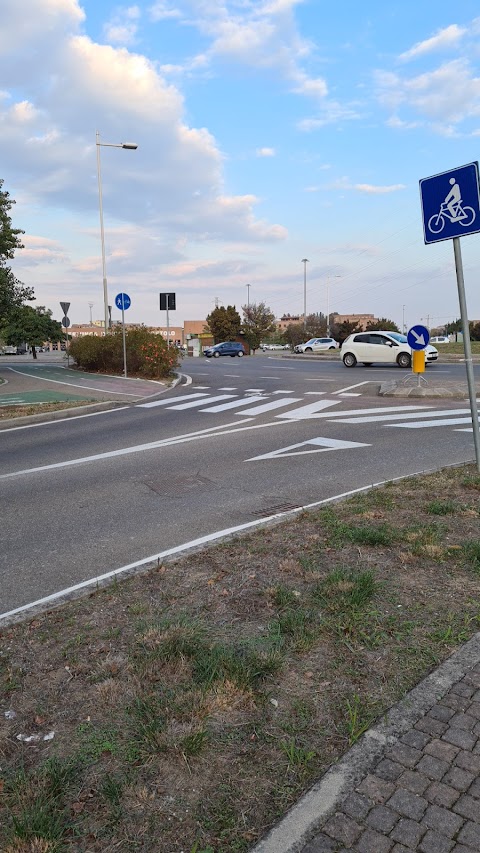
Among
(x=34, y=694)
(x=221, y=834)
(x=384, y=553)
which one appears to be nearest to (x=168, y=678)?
(x=34, y=694)

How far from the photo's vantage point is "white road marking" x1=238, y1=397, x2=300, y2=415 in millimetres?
13518

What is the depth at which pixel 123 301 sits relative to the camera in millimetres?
21766

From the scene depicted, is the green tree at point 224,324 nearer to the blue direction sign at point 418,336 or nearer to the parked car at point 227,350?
the parked car at point 227,350

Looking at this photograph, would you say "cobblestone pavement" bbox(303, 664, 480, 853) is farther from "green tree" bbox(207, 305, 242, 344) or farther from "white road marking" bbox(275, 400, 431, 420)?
"green tree" bbox(207, 305, 242, 344)

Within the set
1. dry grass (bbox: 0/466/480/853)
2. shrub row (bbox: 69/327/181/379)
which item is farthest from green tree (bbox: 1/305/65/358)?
dry grass (bbox: 0/466/480/853)

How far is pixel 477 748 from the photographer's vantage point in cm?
218

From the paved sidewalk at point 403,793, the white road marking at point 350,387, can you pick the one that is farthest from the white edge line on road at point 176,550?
the white road marking at point 350,387

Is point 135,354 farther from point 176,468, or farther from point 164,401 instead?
point 176,468

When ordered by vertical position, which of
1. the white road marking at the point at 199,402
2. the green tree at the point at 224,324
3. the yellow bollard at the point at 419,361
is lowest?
the white road marking at the point at 199,402

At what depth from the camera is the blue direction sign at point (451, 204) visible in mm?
5680

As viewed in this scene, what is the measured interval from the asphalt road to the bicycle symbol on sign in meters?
3.01

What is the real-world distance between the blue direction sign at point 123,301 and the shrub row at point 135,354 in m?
2.10

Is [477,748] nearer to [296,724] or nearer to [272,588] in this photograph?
[296,724]

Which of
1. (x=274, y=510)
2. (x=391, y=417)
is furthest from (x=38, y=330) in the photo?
(x=274, y=510)
